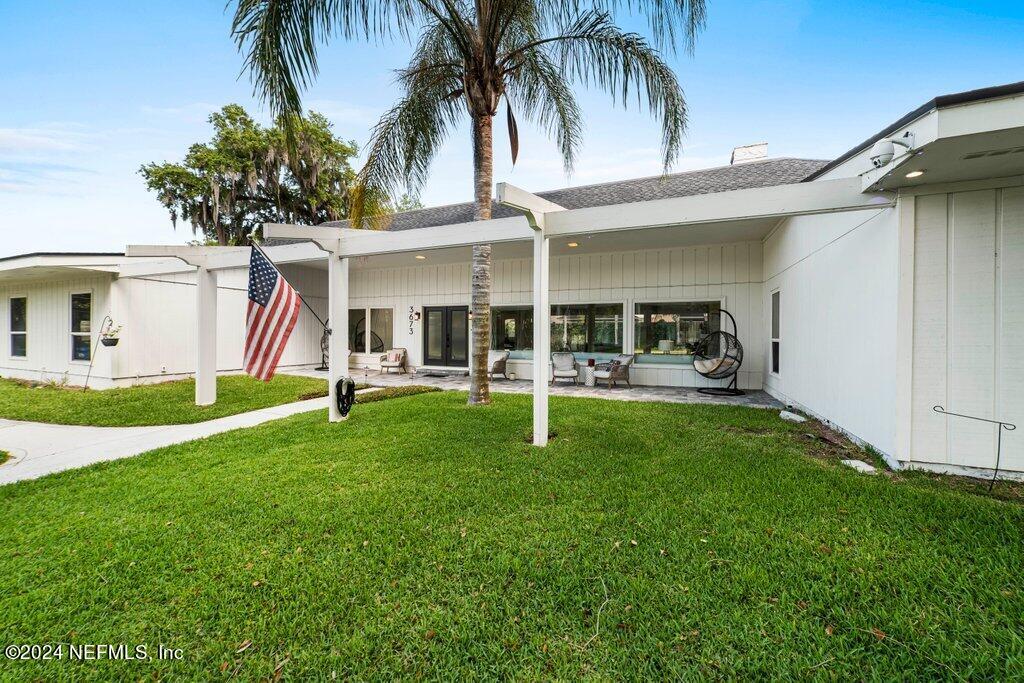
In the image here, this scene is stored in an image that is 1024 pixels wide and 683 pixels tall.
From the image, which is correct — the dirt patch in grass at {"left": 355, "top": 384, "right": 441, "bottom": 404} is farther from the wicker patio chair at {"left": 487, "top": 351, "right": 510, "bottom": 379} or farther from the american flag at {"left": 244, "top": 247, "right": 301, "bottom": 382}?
the american flag at {"left": 244, "top": 247, "right": 301, "bottom": 382}

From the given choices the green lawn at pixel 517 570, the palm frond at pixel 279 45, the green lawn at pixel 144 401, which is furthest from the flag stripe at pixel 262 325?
the green lawn at pixel 144 401

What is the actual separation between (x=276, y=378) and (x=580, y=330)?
8024 mm

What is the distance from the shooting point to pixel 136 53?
9.18 metres

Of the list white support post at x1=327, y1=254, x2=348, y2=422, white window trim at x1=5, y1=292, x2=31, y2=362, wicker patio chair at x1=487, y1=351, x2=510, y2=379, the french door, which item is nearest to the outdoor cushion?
wicker patio chair at x1=487, y1=351, x2=510, y2=379

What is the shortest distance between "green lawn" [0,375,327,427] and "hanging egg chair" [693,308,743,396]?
8.45 m

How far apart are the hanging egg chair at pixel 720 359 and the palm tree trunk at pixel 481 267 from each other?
507cm

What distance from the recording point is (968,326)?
12.2 ft

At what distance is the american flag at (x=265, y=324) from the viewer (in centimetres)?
497

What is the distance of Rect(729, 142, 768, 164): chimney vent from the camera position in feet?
33.0

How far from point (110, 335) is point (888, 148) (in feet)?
44.7

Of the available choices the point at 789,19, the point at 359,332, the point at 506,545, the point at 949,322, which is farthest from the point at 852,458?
the point at 359,332

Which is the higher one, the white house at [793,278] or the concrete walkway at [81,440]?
the white house at [793,278]

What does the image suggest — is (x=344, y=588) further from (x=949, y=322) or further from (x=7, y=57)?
(x=7, y=57)

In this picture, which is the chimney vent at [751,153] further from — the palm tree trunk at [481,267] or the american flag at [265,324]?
the american flag at [265,324]
